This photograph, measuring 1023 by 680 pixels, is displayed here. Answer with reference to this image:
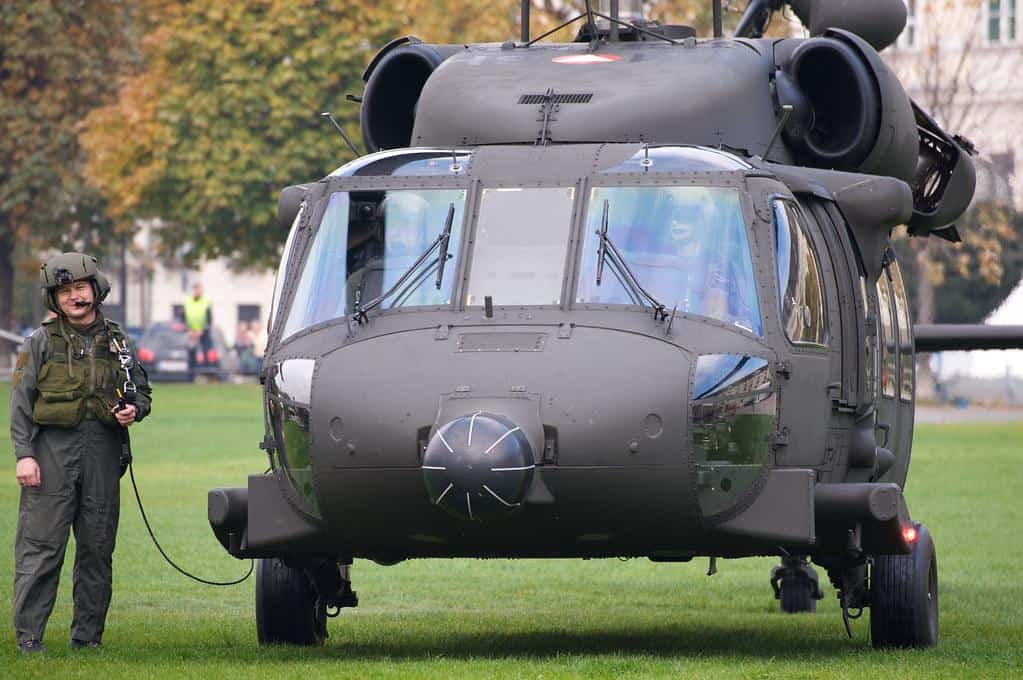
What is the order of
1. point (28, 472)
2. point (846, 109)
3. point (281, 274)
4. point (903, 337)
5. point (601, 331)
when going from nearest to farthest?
point (601, 331) < point (281, 274) < point (28, 472) < point (846, 109) < point (903, 337)

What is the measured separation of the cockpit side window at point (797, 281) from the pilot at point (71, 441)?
351 cm

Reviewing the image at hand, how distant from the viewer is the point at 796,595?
51.9 ft

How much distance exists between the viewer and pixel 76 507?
1233 centimetres

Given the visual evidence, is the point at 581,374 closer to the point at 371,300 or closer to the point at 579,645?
the point at 371,300

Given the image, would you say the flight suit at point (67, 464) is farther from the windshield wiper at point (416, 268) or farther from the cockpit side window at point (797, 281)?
the cockpit side window at point (797, 281)

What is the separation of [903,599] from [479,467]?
3.06 meters

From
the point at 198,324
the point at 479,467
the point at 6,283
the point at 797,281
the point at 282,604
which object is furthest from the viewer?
the point at 6,283

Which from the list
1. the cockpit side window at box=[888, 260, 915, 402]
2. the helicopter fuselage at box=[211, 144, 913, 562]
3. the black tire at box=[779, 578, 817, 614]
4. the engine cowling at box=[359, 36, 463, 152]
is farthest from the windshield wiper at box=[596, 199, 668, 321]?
the black tire at box=[779, 578, 817, 614]

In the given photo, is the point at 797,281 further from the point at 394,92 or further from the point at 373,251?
the point at 394,92

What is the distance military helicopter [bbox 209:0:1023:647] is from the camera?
34.5ft

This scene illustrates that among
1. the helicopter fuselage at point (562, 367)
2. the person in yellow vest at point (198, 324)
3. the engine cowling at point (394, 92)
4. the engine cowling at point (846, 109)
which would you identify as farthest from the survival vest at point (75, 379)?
the person in yellow vest at point (198, 324)

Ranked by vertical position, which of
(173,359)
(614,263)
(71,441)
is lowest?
(173,359)

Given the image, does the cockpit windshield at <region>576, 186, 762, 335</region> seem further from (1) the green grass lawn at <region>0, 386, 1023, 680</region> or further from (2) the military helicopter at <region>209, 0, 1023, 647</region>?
(1) the green grass lawn at <region>0, 386, 1023, 680</region>

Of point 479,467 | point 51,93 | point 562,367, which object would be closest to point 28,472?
point 479,467
